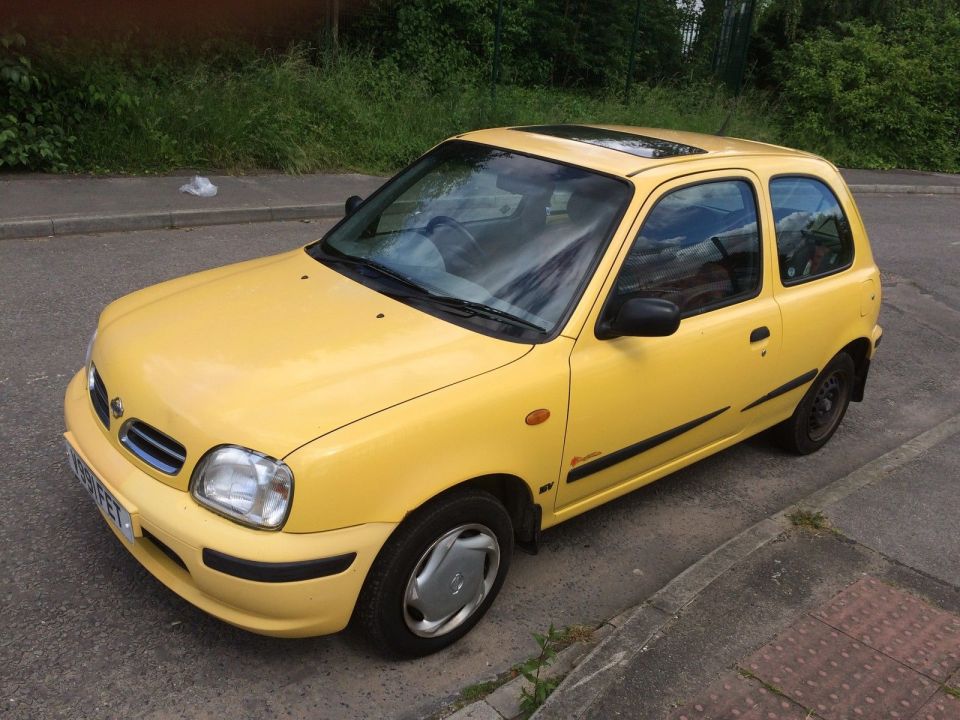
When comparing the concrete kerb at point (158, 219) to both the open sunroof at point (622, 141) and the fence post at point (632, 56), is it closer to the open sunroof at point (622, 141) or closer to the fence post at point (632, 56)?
the open sunroof at point (622, 141)

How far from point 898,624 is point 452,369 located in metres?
1.94

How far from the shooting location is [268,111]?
35.8ft

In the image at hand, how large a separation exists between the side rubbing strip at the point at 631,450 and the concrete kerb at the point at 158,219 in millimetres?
6062

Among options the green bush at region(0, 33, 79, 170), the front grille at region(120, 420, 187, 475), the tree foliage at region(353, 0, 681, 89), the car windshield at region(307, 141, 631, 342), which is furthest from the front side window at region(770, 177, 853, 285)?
the tree foliage at region(353, 0, 681, 89)

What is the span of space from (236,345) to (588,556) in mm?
1765

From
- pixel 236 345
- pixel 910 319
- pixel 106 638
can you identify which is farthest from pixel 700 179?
pixel 910 319

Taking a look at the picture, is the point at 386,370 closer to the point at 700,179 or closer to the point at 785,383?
→ the point at 700,179

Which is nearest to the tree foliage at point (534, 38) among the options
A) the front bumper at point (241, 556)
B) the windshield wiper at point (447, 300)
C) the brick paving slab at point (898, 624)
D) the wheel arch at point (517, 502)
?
the windshield wiper at point (447, 300)

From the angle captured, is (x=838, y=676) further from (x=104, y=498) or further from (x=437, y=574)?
(x=104, y=498)

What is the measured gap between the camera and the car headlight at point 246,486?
97.5 inches

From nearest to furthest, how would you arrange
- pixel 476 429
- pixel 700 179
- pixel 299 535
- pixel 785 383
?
pixel 299 535 → pixel 476 429 → pixel 700 179 → pixel 785 383

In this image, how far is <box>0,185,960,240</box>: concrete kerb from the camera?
24.2ft

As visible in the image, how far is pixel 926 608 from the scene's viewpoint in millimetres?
3346

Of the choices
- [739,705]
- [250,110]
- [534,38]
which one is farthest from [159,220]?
[534,38]
